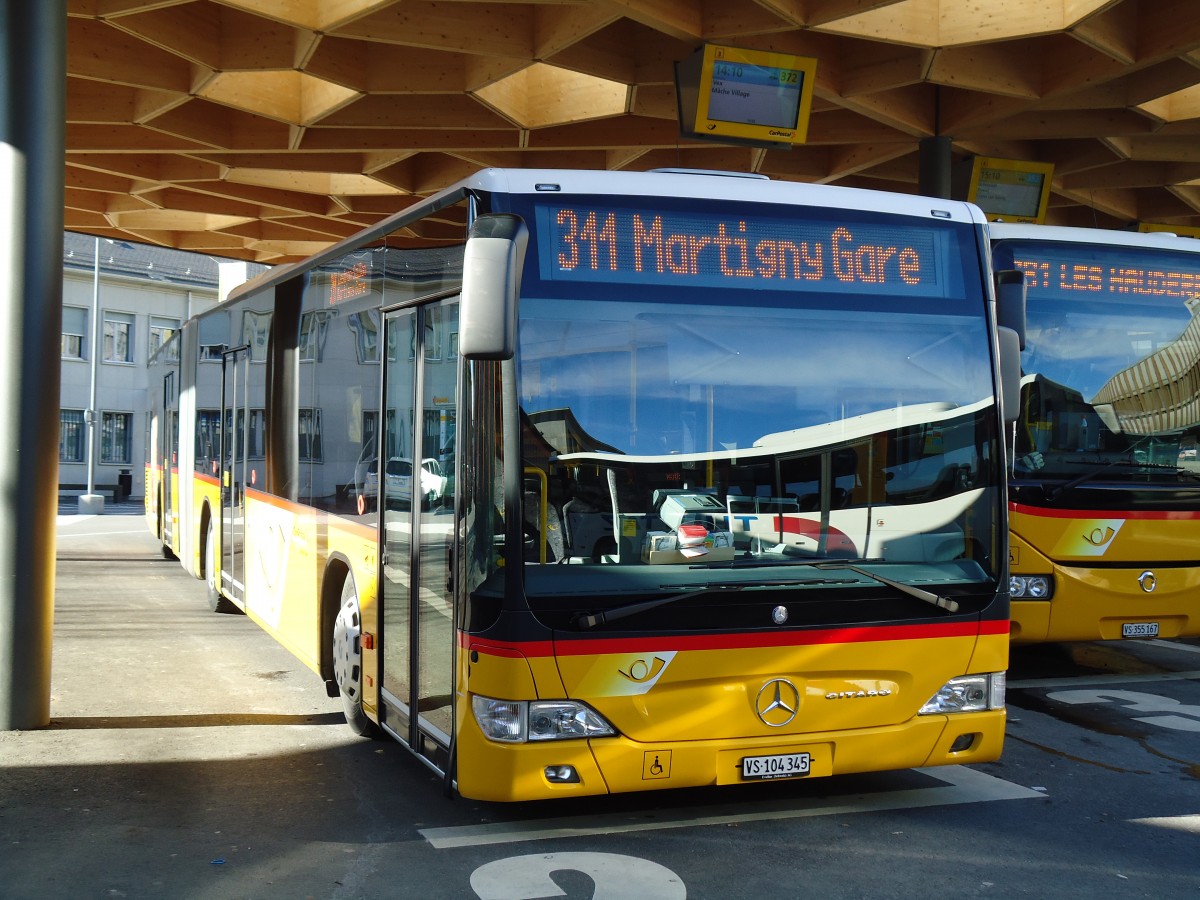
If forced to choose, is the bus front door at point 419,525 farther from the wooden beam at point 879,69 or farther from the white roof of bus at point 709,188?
the wooden beam at point 879,69

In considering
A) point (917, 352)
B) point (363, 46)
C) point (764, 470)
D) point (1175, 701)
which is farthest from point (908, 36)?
point (764, 470)

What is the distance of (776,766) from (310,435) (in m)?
4.07

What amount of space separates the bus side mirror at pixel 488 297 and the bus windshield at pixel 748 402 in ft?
0.93

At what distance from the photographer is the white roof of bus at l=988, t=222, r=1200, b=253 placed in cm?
916

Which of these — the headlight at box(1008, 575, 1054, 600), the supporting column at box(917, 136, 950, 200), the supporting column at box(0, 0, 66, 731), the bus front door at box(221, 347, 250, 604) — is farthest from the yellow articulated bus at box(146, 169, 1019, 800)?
the supporting column at box(917, 136, 950, 200)

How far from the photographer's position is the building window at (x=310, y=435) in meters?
8.18

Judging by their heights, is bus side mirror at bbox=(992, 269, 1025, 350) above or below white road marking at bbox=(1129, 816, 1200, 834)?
above

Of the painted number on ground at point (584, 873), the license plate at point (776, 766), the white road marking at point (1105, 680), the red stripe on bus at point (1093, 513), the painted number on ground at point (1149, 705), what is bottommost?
the white road marking at point (1105, 680)

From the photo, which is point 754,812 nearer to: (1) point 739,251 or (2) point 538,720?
(2) point 538,720

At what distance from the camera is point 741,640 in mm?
5504

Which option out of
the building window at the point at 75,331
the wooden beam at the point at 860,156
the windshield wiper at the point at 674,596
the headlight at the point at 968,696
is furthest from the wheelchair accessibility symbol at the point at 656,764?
the building window at the point at 75,331

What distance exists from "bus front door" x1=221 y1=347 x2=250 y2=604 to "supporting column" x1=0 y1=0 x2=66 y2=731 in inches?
113

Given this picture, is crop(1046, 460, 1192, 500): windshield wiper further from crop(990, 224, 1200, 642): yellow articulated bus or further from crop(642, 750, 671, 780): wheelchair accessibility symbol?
crop(642, 750, 671, 780): wheelchair accessibility symbol

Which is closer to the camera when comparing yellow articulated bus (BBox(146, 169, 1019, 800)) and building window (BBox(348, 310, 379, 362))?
yellow articulated bus (BBox(146, 169, 1019, 800))
